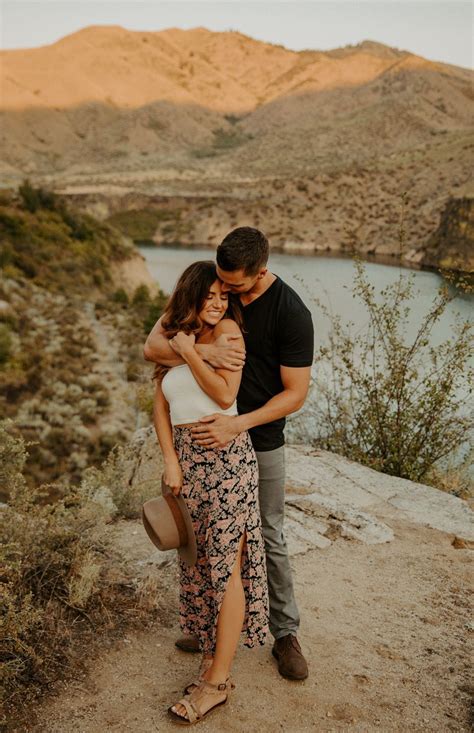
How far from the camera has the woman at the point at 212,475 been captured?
2352mm

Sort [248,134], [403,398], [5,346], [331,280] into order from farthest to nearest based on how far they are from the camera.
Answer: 1. [248,134]
2. [331,280]
3. [5,346]
4. [403,398]

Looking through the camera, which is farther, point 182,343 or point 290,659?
point 290,659

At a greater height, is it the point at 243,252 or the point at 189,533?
the point at 243,252

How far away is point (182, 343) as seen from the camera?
2.33 metres

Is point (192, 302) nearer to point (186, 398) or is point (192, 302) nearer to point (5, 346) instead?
point (186, 398)

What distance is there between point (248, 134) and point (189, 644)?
4306 inches

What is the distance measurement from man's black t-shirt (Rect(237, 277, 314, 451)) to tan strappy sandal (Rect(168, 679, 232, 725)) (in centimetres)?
96

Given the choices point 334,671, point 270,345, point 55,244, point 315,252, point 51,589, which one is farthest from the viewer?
point 315,252

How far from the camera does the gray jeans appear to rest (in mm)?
2623

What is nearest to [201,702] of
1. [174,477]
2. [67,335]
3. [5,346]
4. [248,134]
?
[174,477]

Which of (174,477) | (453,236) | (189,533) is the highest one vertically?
(453,236)

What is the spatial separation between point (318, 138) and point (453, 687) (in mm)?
80328

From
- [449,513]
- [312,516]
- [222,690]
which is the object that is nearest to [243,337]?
[222,690]

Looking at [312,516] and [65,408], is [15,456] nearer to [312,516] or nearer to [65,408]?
[312,516]
